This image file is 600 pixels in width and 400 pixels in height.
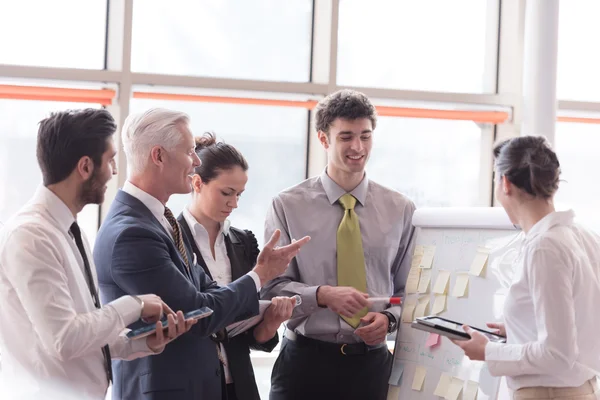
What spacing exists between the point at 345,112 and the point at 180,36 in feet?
5.74

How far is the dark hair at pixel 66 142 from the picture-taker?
201 cm

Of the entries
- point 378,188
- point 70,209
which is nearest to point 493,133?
point 378,188

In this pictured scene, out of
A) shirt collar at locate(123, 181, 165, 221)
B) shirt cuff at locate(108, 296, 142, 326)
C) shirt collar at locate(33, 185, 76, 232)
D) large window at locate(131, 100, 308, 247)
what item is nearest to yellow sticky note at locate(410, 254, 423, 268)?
shirt collar at locate(123, 181, 165, 221)

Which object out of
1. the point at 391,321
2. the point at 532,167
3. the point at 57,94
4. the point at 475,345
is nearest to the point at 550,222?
the point at 532,167

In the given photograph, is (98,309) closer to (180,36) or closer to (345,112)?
(345,112)

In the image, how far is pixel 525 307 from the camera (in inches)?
87.3

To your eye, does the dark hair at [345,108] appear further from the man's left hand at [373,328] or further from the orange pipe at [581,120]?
the orange pipe at [581,120]

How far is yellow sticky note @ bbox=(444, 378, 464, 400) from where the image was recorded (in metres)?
2.79

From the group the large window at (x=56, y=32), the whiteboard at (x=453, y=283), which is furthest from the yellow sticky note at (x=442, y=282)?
the large window at (x=56, y=32)

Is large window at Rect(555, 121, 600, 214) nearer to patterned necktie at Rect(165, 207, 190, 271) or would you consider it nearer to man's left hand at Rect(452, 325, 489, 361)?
man's left hand at Rect(452, 325, 489, 361)

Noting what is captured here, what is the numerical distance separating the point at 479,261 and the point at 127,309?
1.48 m

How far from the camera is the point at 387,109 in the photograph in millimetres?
4656

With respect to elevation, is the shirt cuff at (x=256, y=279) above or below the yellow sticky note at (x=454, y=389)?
above

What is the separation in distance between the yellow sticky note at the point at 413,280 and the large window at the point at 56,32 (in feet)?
7.51
